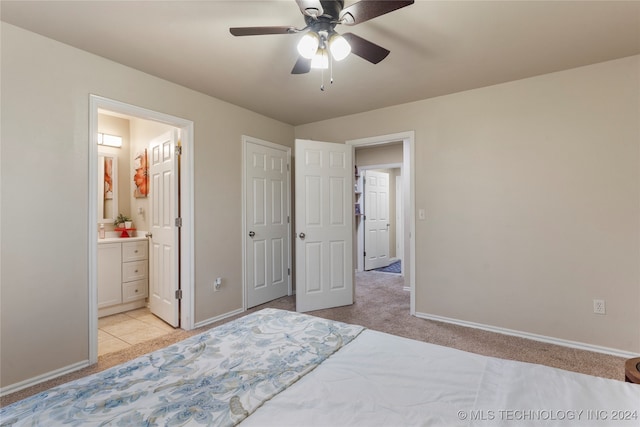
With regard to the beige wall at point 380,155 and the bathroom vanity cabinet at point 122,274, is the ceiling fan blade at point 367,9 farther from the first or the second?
the beige wall at point 380,155

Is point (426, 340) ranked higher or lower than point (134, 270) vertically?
lower

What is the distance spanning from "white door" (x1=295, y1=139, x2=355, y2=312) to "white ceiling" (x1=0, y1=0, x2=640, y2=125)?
0.86m

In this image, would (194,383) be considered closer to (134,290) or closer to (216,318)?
(216,318)

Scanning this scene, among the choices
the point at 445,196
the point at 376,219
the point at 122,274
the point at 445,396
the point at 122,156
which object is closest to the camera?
the point at 445,396

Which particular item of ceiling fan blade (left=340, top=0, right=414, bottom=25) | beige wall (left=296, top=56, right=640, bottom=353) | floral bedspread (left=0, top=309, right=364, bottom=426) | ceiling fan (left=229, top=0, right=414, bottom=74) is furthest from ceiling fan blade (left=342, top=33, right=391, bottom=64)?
beige wall (left=296, top=56, right=640, bottom=353)

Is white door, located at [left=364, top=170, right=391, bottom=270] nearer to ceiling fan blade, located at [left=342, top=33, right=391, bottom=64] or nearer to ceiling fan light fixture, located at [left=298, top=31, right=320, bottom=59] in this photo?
ceiling fan blade, located at [left=342, top=33, right=391, bottom=64]

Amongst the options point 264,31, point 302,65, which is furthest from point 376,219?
point 264,31

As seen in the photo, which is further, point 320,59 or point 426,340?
point 426,340

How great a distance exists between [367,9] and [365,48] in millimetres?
331

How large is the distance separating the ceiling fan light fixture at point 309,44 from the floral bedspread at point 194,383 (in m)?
1.46

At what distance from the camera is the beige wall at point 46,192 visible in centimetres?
201

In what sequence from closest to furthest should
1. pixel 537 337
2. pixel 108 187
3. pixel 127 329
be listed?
pixel 537 337 < pixel 127 329 < pixel 108 187

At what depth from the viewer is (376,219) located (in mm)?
6566

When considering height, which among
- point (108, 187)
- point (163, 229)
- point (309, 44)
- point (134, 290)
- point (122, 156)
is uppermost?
point (309, 44)
